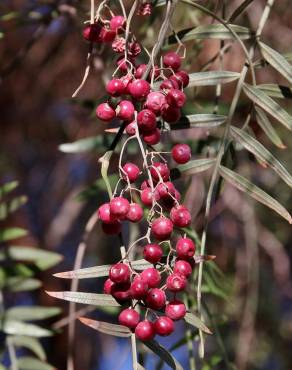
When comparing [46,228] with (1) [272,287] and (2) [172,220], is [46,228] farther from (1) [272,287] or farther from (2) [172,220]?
(2) [172,220]

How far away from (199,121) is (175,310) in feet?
0.73

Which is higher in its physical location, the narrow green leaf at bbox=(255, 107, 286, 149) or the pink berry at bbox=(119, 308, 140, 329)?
the narrow green leaf at bbox=(255, 107, 286, 149)

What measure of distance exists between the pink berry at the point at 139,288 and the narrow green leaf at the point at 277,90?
0.93 feet

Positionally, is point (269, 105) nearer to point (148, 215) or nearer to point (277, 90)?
point (277, 90)

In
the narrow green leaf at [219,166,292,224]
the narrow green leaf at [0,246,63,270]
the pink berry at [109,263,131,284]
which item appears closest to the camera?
the pink berry at [109,263,131,284]

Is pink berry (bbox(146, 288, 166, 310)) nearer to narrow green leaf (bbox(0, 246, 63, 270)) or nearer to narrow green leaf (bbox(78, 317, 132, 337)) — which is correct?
narrow green leaf (bbox(78, 317, 132, 337))

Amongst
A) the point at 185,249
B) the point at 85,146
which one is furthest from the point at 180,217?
the point at 85,146

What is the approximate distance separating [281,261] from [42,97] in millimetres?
912

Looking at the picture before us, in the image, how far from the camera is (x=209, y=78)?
761mm

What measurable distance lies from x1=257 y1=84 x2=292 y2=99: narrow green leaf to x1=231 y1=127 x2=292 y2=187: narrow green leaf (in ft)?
0.21

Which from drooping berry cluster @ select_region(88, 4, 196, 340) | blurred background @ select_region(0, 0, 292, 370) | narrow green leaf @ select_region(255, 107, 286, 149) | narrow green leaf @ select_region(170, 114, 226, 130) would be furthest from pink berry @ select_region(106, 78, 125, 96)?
blurred background @ select_region(0, 0, 292, 370)

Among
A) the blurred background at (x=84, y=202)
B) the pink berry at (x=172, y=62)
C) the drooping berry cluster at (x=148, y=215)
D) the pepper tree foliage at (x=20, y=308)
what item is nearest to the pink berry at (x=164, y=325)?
the drooping berry cluster at (x=148, y=215)

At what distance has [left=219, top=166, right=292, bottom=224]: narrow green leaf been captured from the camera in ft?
2.24

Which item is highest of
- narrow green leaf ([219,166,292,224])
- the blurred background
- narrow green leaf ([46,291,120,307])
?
narrow green leaf ([219,166,292,224])
